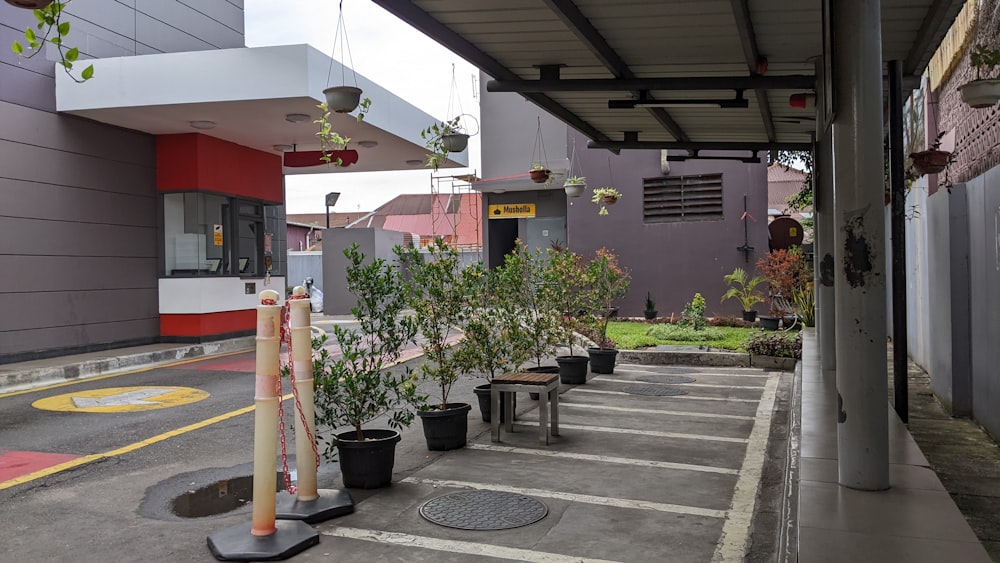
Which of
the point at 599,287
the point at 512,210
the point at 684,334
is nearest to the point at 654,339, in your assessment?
the point at 684,334

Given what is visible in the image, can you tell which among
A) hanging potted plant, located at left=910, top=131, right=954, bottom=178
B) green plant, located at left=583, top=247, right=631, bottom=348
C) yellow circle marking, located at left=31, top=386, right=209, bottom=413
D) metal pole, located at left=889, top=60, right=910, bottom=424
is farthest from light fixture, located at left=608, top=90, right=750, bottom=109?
yellow circle marking, located at left=31, top=386, right=209, bottom=413

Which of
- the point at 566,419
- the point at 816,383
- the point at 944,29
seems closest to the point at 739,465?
the point at 816,383

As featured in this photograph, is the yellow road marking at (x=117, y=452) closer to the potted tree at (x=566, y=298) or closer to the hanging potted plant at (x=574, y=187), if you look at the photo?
the potted tree at (x=566, y=298)

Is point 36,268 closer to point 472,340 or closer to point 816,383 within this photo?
point 472,340

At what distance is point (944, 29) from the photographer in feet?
19.6

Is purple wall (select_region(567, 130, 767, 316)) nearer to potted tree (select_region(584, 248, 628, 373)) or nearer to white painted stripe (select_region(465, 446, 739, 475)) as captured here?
potted tree (select_region(584, 248, 628, 373))

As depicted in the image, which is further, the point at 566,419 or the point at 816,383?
the point at 566,419

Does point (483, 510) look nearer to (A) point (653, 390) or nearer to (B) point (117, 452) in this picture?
(B) point (117, 452)

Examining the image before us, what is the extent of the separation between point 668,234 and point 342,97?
12747 mm

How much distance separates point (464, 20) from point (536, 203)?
68.5 feet

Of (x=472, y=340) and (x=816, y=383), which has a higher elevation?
(x=472, y=340)

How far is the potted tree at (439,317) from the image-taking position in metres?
6.40

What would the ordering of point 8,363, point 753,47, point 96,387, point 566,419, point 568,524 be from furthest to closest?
point 8,363 < point 96,387 < point 566,419 < point 753,47 < point 568,524

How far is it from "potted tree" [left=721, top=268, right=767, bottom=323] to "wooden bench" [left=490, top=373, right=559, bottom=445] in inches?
481
